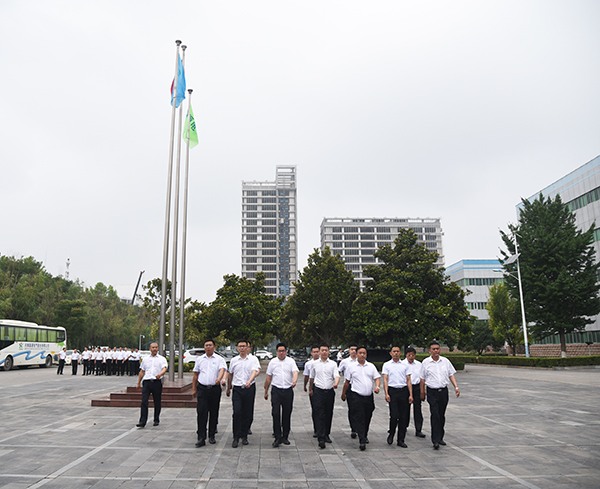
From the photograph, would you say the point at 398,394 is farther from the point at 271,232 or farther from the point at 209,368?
the point at 271,232

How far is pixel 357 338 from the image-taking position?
93.1 ft

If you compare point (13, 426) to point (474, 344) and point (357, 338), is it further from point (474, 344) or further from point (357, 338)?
point (474, 344)

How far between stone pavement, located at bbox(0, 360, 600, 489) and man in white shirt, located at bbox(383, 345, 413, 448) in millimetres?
345

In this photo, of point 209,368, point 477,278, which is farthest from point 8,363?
point 477,278

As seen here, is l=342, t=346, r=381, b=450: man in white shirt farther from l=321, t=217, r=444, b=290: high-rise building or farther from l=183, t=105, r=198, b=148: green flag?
l=321, t=217, r=444, b=290: high-rise building

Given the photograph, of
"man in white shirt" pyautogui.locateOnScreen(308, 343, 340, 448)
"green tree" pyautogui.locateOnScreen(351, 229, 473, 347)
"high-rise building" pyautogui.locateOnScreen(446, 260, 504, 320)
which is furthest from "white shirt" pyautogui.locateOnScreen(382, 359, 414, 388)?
"high-rise building" pyautogui.locateOnScreen(446, 260, 504, 320)

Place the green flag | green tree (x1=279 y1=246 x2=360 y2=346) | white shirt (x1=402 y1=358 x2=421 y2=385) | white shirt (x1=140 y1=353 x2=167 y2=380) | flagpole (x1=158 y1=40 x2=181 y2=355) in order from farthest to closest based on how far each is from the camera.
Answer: green tree (x1=279 y1=246 x2=360 y2=346) → the green flag → flagpole (x1=158 y1=40 x2=181 y2=355) → white shirt (x1=140 y1=353 x2=167 y2=380) → white shirt (x1=402 y1=358 x2=421 y2=385)

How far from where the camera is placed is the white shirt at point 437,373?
7418 mm

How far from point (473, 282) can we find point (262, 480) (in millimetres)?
64617

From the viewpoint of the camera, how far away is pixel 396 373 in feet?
25.1

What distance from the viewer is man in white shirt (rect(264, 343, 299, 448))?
7.27 metres

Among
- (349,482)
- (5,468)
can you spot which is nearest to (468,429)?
(349,482)

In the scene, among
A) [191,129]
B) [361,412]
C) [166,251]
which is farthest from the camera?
[191,129]

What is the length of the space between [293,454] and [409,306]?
19686mm
